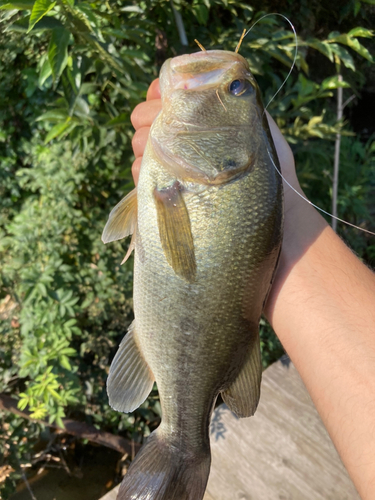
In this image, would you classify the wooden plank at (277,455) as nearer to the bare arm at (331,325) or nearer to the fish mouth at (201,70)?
the bare arm at (331,325)

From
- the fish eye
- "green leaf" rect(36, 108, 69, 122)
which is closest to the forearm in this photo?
the fish eye

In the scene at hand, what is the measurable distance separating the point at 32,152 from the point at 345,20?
3.47 metres

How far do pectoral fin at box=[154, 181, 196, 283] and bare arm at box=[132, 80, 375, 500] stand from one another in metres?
0.52

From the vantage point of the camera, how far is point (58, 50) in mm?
1381

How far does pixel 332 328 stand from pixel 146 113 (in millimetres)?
1216

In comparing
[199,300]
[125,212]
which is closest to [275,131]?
[125,212]

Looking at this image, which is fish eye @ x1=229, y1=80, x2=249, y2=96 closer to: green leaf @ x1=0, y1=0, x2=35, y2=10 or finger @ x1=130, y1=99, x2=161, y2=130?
finger @ x1=130, y1=99, x2=161, y2=130

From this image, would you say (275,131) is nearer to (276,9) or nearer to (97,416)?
(276,9)

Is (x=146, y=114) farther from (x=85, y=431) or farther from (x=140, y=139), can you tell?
(x=85, y=431)

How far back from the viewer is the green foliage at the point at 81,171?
194 centimetres

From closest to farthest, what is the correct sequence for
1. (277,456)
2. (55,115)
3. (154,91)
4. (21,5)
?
(21,5)
(154,91)
(55,115)
(277,456)

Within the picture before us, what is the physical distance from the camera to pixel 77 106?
6.38ft

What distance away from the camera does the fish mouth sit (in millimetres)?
1354

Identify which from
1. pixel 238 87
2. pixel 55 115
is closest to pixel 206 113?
pixel 238 87
